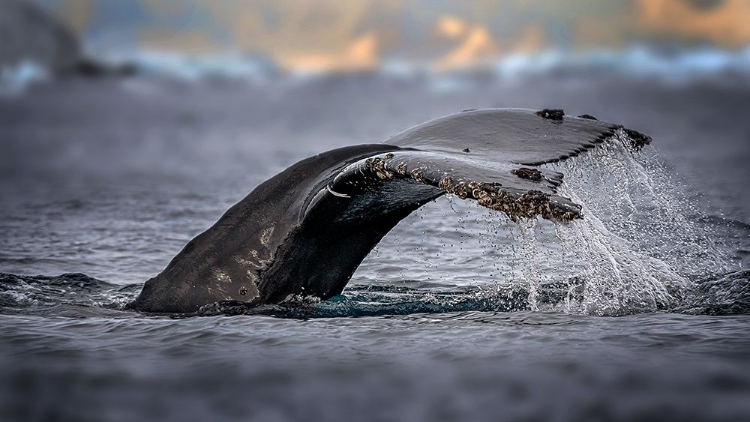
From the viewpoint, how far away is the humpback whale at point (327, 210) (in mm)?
6035

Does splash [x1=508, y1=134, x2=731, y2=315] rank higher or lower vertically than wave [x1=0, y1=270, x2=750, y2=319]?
higher

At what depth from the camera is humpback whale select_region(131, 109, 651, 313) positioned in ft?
19.8

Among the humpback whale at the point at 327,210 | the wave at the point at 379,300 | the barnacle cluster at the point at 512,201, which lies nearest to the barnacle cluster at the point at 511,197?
the barnacle cluster at the point at 512,201

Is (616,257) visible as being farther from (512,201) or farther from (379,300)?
(512,201)

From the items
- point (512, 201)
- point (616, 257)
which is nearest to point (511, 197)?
point (512, 201)

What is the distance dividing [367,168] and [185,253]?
5.18 feet

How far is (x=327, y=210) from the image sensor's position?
6117 mm

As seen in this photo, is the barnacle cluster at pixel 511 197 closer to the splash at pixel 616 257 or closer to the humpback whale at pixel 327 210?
the splash at pixel 616 257

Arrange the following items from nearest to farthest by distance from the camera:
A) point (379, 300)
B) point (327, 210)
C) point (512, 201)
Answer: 1. point (512, 201)
2. point (327, 210)
3. point (379, 300)

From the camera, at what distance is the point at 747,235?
10305 millimetres

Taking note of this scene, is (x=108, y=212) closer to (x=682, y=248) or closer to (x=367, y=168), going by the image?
(x=682, y=248)

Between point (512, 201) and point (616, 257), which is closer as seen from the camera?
point (512, 201)

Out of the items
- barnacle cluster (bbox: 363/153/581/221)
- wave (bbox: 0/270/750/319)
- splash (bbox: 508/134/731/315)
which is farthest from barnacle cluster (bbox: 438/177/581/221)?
wave (bbox: 0/270/750/319)

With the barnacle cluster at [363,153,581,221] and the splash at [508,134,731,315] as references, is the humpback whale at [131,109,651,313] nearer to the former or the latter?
the splash at [508,134,731,315]
